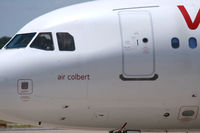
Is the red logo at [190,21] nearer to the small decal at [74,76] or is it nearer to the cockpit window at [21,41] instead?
the small decal at [74,76]

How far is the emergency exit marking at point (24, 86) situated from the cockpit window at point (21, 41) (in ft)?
3.49

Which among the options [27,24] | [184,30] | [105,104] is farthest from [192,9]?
[27,24]

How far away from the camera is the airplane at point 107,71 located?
34.6ft

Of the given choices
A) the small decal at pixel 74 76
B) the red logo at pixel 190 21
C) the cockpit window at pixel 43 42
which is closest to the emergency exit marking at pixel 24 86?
the small decal at pixel 74 76

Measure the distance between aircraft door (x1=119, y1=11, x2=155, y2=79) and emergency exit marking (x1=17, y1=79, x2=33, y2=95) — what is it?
2.24 metres

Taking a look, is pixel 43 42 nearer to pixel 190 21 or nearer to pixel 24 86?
pixel 24 86

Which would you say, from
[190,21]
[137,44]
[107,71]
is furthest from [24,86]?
[190,21]

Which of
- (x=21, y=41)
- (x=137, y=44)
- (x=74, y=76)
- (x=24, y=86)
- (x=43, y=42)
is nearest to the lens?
(x=24, y=86)

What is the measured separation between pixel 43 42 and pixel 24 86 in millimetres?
1263

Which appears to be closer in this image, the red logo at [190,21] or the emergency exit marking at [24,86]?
the emergency exit marking at [24,86]

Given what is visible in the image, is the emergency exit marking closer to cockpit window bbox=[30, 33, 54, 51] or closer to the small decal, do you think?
the small decal

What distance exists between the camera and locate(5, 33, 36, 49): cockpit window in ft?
36.8

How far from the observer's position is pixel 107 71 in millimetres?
10656

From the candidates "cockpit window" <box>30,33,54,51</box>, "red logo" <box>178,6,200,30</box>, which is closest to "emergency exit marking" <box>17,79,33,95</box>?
"cockpit window" <box>30,33,54,51</box>
